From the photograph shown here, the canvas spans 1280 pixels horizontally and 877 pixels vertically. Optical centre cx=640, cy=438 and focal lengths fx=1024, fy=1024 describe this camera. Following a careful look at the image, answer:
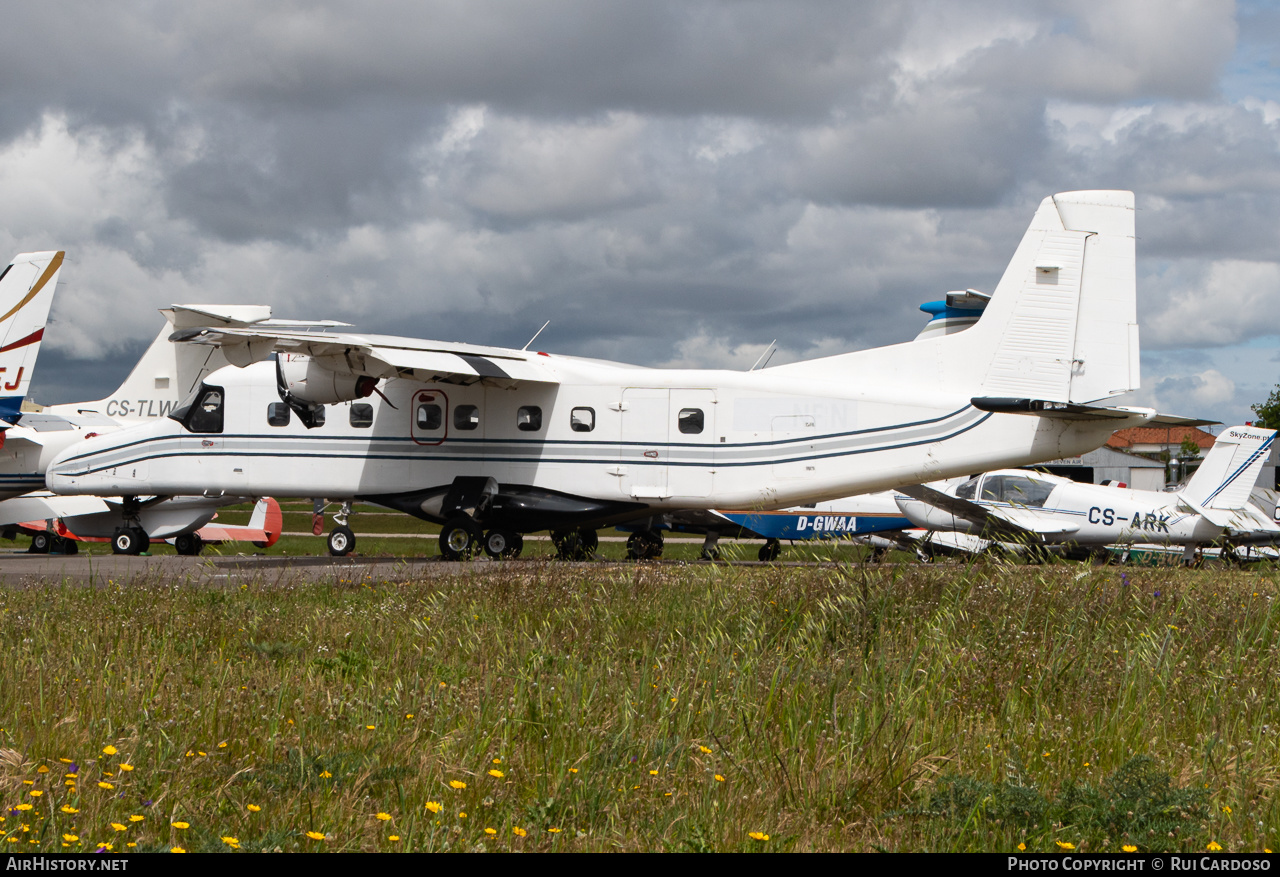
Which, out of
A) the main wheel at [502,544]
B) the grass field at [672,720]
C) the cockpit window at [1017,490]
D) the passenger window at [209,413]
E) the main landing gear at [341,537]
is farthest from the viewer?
the cockpit window at [1017,490]

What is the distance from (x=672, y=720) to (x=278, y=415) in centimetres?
1493

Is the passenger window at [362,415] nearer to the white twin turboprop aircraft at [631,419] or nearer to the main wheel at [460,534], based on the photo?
the white twin turboprop aircraft at [631,419]

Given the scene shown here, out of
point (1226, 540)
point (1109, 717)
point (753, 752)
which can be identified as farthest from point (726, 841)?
point (1226, 540)

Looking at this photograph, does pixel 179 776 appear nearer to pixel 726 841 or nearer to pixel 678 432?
pixel 726 841

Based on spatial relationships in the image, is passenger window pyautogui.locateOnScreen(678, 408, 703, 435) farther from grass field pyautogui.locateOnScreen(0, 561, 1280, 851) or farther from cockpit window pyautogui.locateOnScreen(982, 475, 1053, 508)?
cockpit window pyautogui.locateOnScreen(982, 475, 1053, 508)

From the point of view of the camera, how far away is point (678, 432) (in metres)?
16.7

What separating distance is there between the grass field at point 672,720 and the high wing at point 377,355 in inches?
298

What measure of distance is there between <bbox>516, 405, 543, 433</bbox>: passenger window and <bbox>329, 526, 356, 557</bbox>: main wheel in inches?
171

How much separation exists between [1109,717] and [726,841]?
2601 mm

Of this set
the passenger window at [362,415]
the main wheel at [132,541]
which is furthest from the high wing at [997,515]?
the main wheel at [132,541]

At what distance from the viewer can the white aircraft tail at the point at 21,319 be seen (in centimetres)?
2048

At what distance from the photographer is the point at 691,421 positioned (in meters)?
16.7

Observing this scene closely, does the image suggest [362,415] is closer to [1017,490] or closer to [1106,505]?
[1017,490]

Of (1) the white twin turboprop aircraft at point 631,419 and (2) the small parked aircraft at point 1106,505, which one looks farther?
(2) the small parked aircraft at point 1106,505
